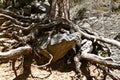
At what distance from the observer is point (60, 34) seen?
5.82 metres

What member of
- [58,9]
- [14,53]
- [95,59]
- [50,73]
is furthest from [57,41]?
[58,9]

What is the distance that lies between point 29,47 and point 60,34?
2.34ft

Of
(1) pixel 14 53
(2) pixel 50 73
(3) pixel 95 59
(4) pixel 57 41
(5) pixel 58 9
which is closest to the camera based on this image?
(1) pixel 14 53

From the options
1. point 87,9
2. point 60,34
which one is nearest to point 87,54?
point 60,34

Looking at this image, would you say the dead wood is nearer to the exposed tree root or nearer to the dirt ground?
the exposed tree root

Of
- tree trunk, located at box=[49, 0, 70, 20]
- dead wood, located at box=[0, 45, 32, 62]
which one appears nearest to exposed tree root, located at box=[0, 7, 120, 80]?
dead wood, located at box=[0, 45, 32, 62]

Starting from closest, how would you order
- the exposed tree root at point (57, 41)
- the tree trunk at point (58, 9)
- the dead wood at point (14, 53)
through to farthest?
the dead wood at point (14, 53)
the exposed tree root at point (57, 41)
the tree trunk at point (58, 9)

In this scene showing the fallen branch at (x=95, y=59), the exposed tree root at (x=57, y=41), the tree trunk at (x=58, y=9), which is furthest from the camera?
the tree trunk at (x=58, y=9)

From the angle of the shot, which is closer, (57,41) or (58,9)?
(57,41)

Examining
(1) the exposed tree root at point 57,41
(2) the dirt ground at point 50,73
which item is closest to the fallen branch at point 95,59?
(1) the exposed tree root at point 57,41

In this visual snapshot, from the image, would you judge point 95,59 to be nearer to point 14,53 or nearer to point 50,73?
point 50,73

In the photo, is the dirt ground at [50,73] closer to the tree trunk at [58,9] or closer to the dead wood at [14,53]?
the dead wood at [14,53]

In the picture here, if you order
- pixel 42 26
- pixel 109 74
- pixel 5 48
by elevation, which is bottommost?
pixel 109 74

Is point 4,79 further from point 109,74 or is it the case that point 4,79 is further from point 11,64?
point 109,74
